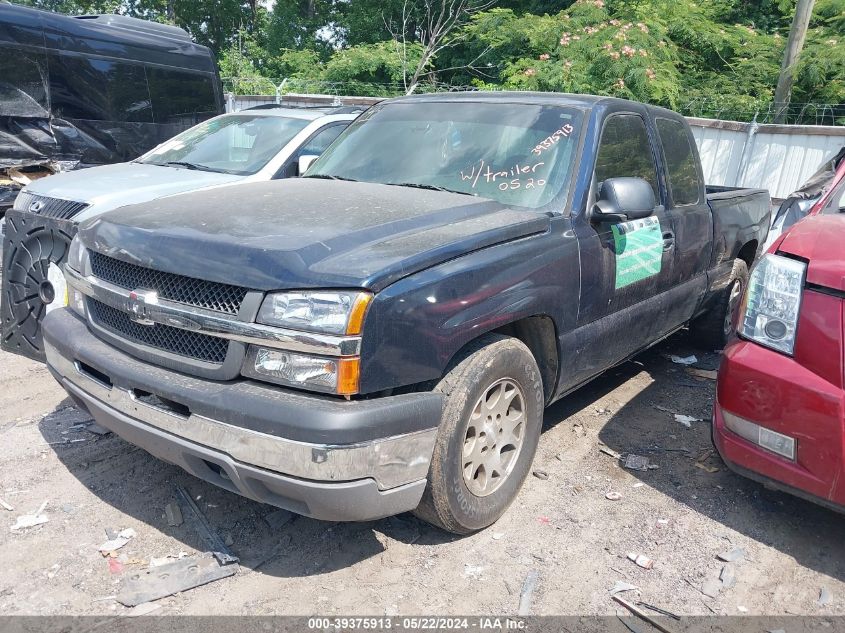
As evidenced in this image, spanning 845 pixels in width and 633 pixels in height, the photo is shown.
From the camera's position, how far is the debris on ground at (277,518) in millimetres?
3334

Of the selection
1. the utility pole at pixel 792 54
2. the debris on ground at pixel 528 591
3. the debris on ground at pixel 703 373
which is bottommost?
the debris on ground at pixel 703 373

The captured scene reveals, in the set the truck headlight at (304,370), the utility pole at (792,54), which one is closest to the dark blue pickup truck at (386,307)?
the truck headlight at (304,370)

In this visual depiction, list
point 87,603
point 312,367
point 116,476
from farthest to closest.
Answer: point 116,476
point 87,603
point 312,367

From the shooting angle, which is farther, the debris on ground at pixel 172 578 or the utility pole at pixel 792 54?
the utility pole at pixel 792 54

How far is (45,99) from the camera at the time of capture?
7715 millimetres

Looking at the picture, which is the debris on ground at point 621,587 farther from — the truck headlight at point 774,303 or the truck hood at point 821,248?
the truck hood at point 821,248

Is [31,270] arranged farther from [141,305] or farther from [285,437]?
[285,437]

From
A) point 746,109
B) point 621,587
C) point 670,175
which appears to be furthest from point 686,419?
point 746,109

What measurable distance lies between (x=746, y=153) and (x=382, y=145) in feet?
35.2

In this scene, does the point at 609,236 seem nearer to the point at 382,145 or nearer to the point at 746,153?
the point at 382,145

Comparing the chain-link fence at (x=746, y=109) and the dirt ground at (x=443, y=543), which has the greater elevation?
the chain-link fence at (x=746, y=109)

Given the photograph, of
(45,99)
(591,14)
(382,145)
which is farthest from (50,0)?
(382,145)

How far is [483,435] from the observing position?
3172mm

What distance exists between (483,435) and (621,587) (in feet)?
2.72
